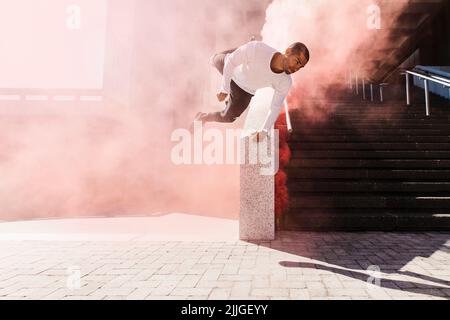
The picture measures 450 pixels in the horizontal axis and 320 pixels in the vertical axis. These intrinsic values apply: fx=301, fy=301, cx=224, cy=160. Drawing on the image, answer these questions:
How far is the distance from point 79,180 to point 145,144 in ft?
7.88

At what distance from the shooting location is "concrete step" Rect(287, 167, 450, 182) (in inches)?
218

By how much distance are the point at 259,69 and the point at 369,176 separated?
337 centimetres

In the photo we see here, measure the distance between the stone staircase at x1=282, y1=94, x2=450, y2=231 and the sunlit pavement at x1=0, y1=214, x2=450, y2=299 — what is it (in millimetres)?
322

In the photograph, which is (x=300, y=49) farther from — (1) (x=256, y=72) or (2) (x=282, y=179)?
(2) (x=282, y=179)

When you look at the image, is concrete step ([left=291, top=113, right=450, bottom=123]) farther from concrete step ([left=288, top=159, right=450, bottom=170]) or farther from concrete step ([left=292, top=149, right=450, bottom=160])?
concrete step ([left=288, top=159, right=450, bottom=170])

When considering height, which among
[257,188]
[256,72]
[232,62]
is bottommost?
[257,188]

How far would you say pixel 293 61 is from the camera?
3.01 meters

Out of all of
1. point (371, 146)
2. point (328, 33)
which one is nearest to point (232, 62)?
point (371, 146)

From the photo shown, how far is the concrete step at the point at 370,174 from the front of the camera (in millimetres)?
5531

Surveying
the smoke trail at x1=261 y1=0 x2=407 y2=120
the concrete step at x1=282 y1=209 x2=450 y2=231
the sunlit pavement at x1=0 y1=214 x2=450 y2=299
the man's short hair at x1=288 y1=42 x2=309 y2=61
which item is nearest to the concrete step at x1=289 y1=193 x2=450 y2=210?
the concrete step at x1=282 y1=209 x2=450 y2=231

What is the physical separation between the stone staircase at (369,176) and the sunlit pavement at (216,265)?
32 centimetres

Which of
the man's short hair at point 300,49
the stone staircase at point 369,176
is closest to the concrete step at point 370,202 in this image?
the stone staircase at point 369,176

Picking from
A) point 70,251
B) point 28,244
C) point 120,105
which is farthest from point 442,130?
point 120,105

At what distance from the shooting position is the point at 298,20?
1307 centimetres
